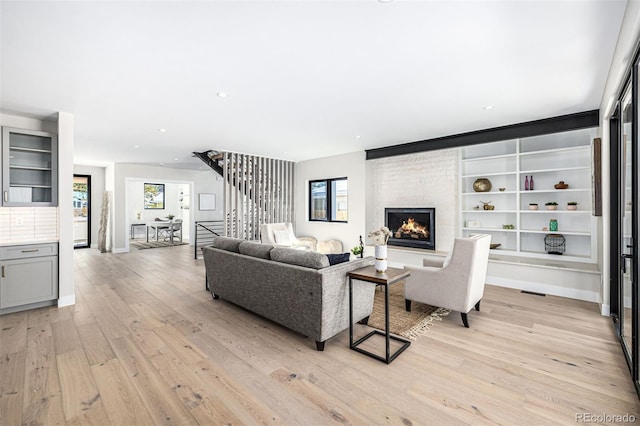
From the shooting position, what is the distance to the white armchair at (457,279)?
3.03 m

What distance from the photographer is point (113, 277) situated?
5262mm

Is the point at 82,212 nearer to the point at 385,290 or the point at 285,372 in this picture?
the point at 285,372

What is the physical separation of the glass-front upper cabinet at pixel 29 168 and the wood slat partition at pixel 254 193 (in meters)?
3.04

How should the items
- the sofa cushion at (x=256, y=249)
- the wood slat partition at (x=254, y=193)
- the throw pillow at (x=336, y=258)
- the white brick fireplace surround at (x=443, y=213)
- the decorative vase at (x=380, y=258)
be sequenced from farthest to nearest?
the wood slat partition at (x=254, y=193)
the white brick fireplace surround at (x=443, y=213)
the sofa cushion at (x=256, y=249)
the throw pillow at (x=336, y=258)
the decorative vase at (x=380, y=258)

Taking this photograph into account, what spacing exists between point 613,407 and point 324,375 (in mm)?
1881

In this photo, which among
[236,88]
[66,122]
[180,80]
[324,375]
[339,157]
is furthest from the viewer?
[339,157]

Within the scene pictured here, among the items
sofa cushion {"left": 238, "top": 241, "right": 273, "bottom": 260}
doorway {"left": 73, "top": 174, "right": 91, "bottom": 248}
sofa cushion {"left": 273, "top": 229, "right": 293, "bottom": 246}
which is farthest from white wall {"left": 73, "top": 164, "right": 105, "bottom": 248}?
sofa cushion {"left": 238, "top": 241, "right": 273, "bottom": 260}

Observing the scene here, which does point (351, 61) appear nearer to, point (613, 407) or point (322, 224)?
point (613, 407)

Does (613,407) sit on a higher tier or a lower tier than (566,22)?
lower

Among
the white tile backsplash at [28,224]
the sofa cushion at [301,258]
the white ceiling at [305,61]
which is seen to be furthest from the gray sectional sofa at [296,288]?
the white tile backsplash at [28,224]

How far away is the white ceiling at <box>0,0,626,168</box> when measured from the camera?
189cm

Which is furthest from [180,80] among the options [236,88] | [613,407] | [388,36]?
[613,407]

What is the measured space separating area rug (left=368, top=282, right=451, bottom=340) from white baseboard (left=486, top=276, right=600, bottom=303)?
67.9 inches

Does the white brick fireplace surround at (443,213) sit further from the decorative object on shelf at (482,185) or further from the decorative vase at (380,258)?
the decorative vase at (380,258)
